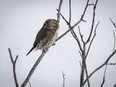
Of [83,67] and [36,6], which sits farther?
[36,6]

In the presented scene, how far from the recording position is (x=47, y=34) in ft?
2.59

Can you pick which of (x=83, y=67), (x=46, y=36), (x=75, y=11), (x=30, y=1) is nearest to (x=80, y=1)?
(x=75, y=11)

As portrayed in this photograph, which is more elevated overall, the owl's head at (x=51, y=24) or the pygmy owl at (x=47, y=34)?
the owl's head at (x=51, y=24)

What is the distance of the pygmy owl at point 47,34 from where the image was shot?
773 mm

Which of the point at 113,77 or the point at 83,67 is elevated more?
the point at 83,67

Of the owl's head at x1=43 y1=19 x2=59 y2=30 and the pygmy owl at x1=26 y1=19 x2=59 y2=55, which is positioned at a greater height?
the owl's head at x1=43 y1=19 x2=59 y2=30

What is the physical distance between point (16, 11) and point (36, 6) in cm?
14

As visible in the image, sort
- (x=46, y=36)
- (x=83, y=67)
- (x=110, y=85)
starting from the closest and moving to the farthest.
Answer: (x=83, y=67), (x=46, y=36), (x=110, y=85)

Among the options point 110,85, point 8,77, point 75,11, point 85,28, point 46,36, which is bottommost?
A: point 110,85

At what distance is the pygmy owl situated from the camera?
2.54 ft

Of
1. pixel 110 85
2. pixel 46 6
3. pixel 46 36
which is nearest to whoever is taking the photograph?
pixel 46 36

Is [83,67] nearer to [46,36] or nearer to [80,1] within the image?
[46,36]

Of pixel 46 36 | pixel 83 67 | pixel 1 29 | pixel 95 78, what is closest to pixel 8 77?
pixel 1 29

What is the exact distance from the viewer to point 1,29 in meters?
1.85
